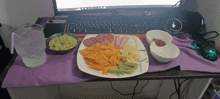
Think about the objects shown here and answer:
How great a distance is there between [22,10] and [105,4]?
540 mm

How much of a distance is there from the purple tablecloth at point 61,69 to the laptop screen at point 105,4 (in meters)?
0.28

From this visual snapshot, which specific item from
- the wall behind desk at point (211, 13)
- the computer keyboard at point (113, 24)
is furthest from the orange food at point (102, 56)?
the wall behind desk at point (211, 13)

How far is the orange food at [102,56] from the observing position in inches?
19.2

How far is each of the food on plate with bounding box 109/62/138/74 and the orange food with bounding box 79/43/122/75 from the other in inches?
0.7

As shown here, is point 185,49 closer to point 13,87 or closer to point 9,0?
point 13,87

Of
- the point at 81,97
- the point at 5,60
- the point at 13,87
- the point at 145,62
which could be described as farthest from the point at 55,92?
the point at 145,62

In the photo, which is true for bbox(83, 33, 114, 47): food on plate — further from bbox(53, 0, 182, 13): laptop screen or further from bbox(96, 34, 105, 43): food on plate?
bbox(53, 0, 182, 13): laptop screen

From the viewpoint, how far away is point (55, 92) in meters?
0.99

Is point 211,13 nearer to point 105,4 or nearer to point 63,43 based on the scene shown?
point 105,4

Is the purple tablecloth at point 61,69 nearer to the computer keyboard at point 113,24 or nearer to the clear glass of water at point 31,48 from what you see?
the clear glass of water at point 31,48

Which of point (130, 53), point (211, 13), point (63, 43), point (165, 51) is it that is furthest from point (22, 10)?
point (211, 13)

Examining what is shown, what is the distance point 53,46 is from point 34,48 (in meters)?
0.08

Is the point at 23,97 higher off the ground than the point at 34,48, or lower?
lower

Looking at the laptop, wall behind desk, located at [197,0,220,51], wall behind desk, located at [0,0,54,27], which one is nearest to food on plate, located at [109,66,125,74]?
the laptop
